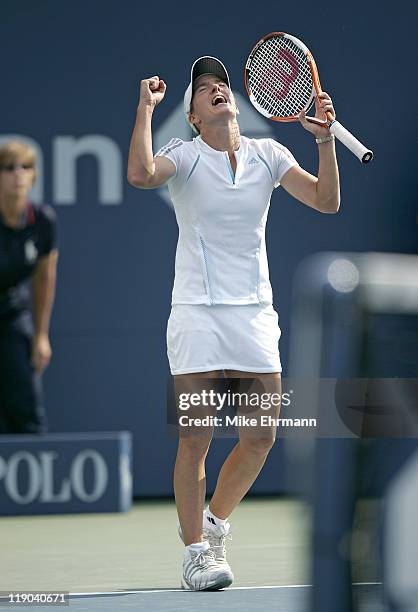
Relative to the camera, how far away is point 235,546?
510 cm

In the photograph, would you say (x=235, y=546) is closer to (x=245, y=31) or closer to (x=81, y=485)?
(x=81, y=485)

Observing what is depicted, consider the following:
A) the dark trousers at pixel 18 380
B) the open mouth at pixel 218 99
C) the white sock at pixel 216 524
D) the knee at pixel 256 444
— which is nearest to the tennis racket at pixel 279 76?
the open mouth at pixel 218 99

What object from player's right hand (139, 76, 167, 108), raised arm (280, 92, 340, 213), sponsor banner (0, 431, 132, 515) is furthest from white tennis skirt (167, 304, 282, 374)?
sponsor banner (0, 431, 132, 515)

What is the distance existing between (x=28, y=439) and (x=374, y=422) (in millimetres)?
4585

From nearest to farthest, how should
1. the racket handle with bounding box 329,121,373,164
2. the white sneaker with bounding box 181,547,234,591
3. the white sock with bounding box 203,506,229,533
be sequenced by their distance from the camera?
the racket handle with bounding box 329,121,373,164, the white sneaker with bounding box 181,547,234,591, the white sock with bounding box 203,506,229,533

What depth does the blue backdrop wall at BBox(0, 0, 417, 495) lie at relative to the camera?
6461 mm

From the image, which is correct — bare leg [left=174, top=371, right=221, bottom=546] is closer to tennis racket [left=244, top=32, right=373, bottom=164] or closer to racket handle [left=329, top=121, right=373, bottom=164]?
racket handle [left=329, top=121, right=373, bottom=164]

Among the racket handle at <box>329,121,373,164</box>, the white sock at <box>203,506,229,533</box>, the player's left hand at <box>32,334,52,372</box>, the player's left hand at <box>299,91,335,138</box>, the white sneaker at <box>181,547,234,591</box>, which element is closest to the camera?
the racket handle at <box>329,121,373,164</box>

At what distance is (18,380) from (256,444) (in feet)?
7.91

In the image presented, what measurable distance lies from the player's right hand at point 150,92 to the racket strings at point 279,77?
0.61 meters

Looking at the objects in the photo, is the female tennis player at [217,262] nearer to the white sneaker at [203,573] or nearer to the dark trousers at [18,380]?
the white sneaker at [203,573]

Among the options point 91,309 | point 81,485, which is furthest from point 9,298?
point 81,485

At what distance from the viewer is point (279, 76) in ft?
15.3

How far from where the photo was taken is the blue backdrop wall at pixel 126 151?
646cm
